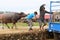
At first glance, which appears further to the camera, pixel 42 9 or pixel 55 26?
pixel 42 9

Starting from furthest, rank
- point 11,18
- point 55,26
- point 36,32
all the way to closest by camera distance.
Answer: point 11,18 < point 36,32 < point 55,26

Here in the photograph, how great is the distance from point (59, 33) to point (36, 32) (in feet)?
7.15

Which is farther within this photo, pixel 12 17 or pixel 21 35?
pixel 12 17

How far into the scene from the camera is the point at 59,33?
760 inches

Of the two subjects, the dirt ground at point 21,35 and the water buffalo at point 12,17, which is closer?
the dirt ground at point 21,35

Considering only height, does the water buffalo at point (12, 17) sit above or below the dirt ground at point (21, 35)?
above

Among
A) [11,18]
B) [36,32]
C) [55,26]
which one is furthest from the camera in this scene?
[11,18]

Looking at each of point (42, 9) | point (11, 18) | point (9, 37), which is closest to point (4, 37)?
point (9, 37)

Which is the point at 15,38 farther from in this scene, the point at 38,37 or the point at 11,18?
the point at 11,18

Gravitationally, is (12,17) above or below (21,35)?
above

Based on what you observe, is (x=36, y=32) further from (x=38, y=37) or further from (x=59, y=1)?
(x=59, y=1)

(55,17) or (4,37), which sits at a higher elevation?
(55,17)

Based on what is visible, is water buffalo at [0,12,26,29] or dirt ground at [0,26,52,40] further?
water buffalo at [0,12,26,29]

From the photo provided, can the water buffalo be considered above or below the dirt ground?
above
